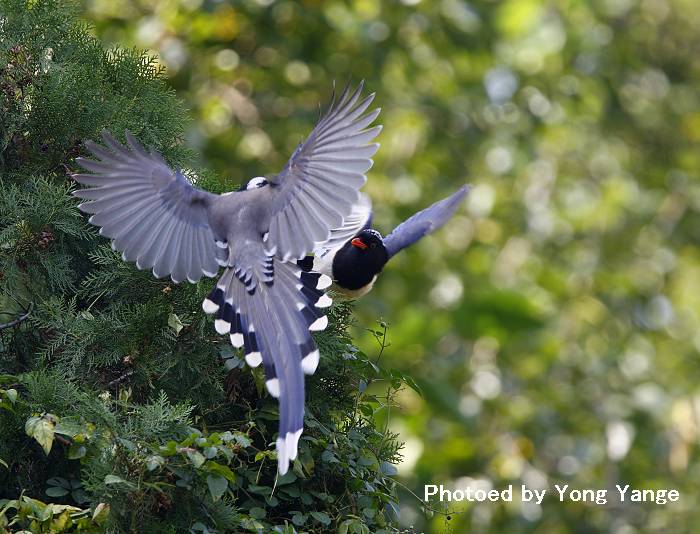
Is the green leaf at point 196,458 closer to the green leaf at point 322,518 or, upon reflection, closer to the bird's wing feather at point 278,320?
the bird's wing feather at point 278,320

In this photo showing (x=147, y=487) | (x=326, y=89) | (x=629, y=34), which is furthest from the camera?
(x=629, y=34)

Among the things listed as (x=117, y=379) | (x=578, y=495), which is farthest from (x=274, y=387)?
(x=578, y=495)

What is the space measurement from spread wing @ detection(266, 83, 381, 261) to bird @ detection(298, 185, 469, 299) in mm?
586

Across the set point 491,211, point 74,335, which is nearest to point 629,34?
point 491,211

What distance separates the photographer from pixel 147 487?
1.85m

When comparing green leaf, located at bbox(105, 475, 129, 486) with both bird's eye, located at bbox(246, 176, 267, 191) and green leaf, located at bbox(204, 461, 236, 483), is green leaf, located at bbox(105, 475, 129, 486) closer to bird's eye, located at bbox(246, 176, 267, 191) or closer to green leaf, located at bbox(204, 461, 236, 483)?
green leaf, located at bbox(204, 461, 236, 483)

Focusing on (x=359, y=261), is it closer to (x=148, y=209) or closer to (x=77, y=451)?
(x=148, y=209)

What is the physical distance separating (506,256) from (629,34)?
5.80ft

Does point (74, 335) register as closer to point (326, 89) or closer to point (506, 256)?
point (326, 89)

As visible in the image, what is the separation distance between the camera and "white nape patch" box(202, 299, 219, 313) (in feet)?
7.28

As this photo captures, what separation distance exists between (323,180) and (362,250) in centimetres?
91

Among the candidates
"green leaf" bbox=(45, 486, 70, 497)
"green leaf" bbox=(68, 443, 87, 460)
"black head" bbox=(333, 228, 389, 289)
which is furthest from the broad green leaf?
A: "black head" bbox=(333, 228, 389, 289)

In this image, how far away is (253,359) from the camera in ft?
7.09

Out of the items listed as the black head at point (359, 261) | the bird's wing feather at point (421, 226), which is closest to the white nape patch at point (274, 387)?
the black head at point (359, 261)
